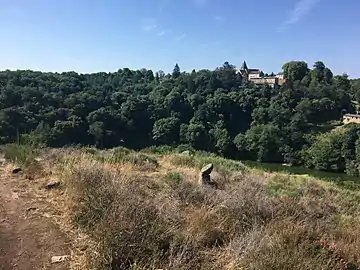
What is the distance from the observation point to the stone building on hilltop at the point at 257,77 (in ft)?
236

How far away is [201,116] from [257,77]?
39.2 metres

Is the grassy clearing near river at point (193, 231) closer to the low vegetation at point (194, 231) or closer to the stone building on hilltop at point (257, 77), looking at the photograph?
the low vegetation at point (194, 231)

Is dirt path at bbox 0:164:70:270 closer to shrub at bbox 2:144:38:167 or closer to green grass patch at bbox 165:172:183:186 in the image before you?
shrub at bbox 2:144:38:167

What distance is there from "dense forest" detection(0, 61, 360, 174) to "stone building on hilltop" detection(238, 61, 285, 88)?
32.0ft

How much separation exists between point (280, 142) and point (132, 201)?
4258cm

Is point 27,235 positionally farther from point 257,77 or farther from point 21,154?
point 257,77

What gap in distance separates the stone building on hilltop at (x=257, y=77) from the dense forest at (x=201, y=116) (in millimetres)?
9750

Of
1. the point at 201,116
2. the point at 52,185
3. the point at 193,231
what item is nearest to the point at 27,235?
the point at 193,231

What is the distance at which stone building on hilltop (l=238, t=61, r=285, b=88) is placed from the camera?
A: 71.9m

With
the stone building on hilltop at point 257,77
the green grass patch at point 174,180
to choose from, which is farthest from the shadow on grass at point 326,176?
the stone building on hilltop at point 257,77

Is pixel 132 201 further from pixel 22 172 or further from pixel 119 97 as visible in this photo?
pixel 119 97

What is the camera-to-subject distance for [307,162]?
135 ft

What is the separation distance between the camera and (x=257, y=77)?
3258 inches

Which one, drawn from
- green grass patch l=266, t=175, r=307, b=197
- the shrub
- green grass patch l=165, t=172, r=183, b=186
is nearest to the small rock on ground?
the shrub
